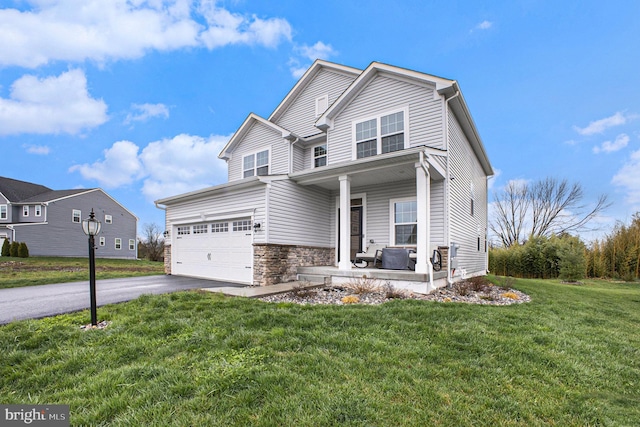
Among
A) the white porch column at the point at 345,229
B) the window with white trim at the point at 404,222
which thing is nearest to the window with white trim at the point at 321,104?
the white porch column at the point at 345,229

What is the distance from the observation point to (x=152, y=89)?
45.8ft

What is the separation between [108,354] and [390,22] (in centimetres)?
1241

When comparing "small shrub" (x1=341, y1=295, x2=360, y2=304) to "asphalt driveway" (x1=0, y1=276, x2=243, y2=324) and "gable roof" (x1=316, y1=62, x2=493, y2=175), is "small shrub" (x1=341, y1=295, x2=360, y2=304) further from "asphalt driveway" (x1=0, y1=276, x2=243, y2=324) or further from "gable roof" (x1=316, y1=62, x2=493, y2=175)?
"gable roof" (x1=316, y1=62, x2=493, y2=175)

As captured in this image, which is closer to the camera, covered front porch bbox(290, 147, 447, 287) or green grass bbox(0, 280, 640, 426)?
green grass bbox(0, 280, 640, 426)

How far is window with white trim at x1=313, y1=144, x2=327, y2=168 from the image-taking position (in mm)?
11680

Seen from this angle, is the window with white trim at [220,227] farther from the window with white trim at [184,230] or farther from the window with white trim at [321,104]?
the window with white trim at [321,104]

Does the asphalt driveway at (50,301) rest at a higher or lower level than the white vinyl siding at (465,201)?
lower

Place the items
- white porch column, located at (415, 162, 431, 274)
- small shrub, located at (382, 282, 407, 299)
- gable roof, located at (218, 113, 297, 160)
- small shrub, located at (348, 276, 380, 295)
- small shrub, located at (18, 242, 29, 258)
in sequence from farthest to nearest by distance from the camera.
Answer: small shrub, located at (18, 242, 29, 258)
gable roof, located at (218, 113, 297, 160)
white porch column, located at (415, 162, 431, 274)
small shrub, located at (348, 276, 380, 295)
small shrub, located at (382, 282, 407, 299)

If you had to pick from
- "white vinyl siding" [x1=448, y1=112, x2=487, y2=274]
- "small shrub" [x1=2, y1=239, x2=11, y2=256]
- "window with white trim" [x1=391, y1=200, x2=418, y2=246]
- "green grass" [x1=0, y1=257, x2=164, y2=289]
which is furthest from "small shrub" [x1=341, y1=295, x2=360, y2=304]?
"small shrub" [x1=2, y1=239, x2=11, y2=256]

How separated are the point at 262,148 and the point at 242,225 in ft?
15.0

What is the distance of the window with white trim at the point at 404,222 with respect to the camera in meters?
9.03

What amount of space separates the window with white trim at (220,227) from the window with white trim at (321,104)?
232 inches

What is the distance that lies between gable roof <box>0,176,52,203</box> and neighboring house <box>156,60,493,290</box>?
26.0 metres

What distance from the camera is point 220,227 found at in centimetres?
1048
